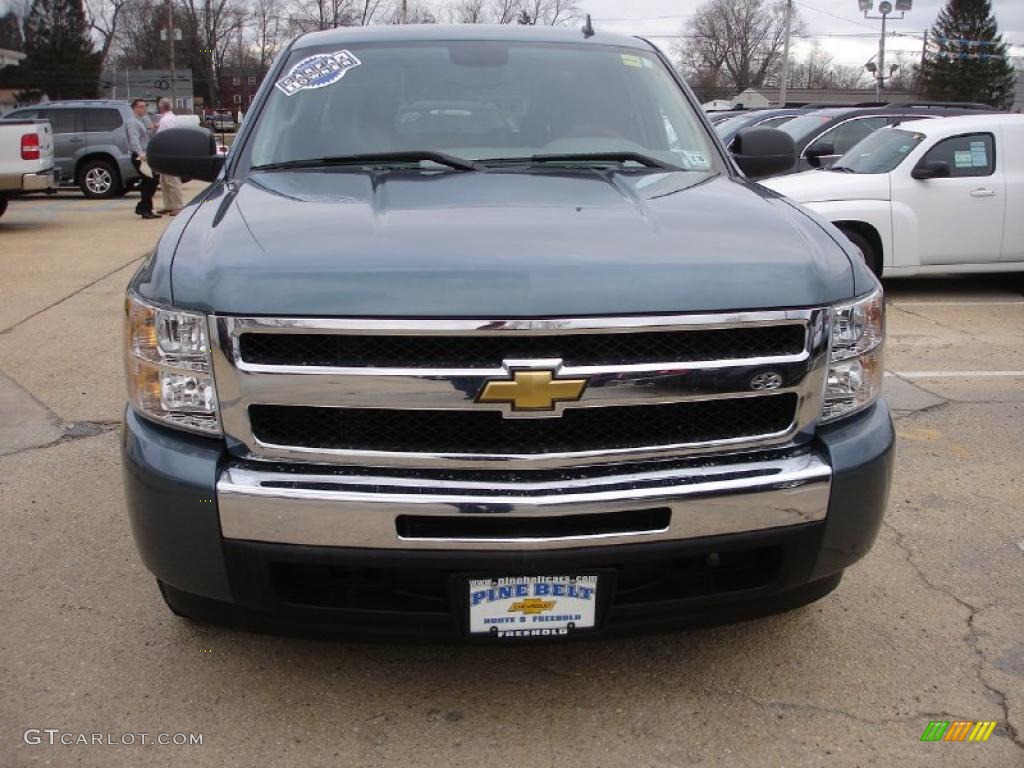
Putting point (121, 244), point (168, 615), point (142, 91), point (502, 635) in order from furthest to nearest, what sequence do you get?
1. point (142, 91)
2. point (121, 244)
3. point (168, 615)
4. point (502, 635)

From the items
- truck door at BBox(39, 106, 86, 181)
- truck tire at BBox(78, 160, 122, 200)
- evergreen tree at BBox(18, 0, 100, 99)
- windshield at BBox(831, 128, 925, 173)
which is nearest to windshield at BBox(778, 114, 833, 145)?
windshield at BBox(831, 128, 925, 173)

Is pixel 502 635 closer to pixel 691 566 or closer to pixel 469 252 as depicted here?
pixel 691 566

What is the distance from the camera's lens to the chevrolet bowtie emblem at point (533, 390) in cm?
232

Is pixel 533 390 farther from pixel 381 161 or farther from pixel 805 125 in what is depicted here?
pixel 805 125

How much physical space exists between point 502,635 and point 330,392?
724 mm

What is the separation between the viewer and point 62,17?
74.2m

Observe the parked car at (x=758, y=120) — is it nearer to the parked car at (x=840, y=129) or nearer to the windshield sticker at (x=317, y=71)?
the parked car at (x=840, y=129)

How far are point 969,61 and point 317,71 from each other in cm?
7792

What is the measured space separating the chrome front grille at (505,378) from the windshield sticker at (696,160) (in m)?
1.30

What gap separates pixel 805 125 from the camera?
13531 millimetres

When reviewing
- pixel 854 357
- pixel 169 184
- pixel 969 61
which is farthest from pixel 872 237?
pixel 969 61

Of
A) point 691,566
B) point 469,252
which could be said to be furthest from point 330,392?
point 691,566

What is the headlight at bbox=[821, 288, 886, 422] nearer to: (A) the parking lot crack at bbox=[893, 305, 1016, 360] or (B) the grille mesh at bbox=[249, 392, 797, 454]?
(B) the grille mesh at bbox=[249, 392, 797, 454]

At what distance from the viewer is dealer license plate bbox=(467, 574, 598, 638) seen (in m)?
2.43
